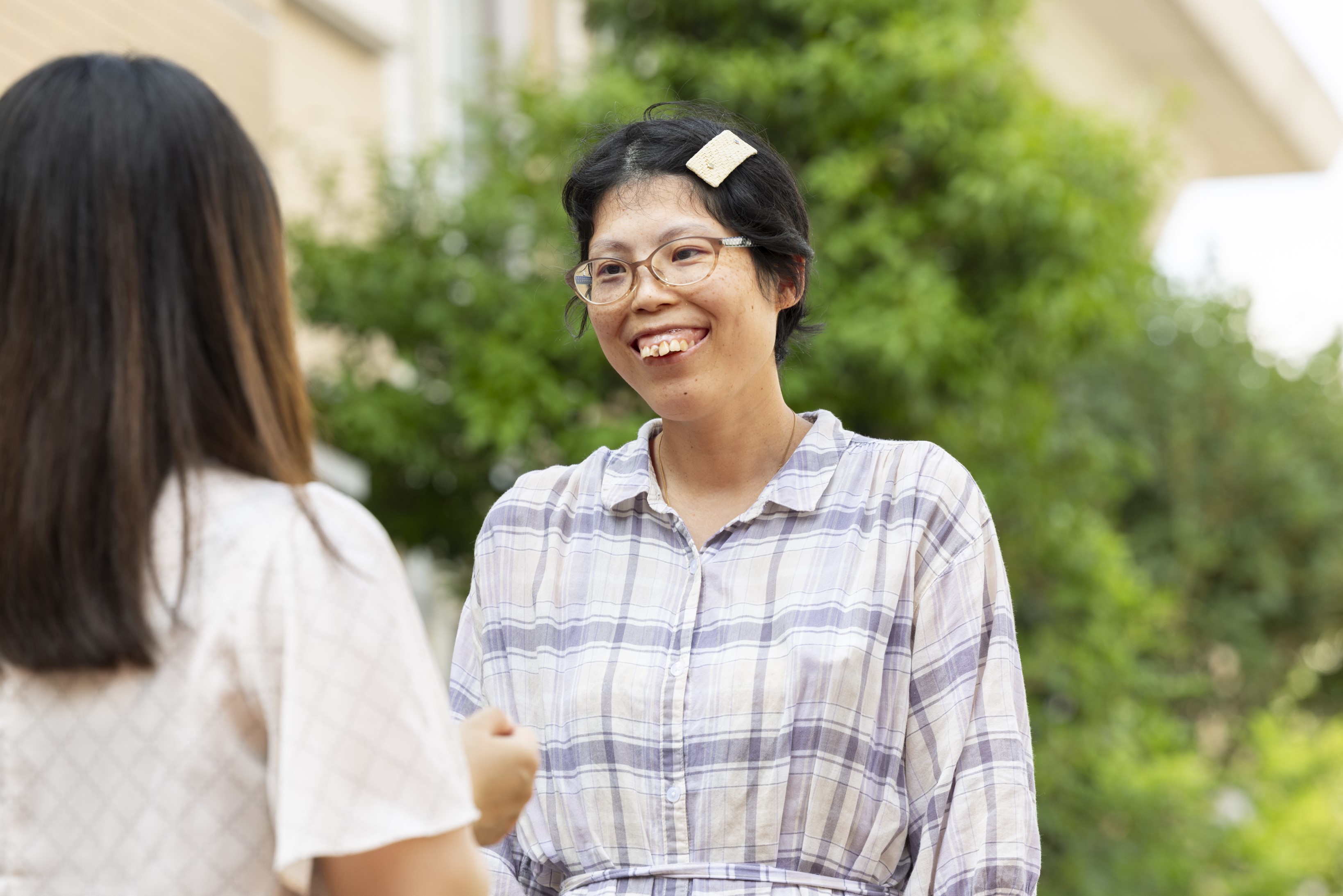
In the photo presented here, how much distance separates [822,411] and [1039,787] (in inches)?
205

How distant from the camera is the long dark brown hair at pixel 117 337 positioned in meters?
1.23

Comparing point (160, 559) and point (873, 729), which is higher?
point (160, 559)

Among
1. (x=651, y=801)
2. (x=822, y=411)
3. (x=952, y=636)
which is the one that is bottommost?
(x=651, y=801)

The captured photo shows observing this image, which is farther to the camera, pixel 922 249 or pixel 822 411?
pixel 922 249

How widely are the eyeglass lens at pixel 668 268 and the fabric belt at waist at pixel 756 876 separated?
0.79m

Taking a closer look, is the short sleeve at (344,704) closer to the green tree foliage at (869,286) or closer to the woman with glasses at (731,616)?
the woman with glasses at (731,616)

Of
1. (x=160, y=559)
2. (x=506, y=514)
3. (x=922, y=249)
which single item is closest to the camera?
(x=160, y=559)

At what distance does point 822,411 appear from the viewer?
7.71 ft

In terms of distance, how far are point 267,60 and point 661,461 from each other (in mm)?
3594

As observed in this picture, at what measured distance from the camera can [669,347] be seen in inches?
87.5

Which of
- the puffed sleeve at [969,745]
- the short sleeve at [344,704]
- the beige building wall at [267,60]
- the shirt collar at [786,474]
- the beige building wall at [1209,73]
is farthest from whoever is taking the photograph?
the beige building wall at [1209,73]

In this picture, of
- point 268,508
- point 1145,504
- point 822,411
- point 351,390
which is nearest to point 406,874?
point 268,508

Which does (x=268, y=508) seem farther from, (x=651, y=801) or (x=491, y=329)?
(x=491, y=329)

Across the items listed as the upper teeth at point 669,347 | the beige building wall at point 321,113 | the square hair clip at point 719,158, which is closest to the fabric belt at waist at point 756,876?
the upper teeth at point 669,347
